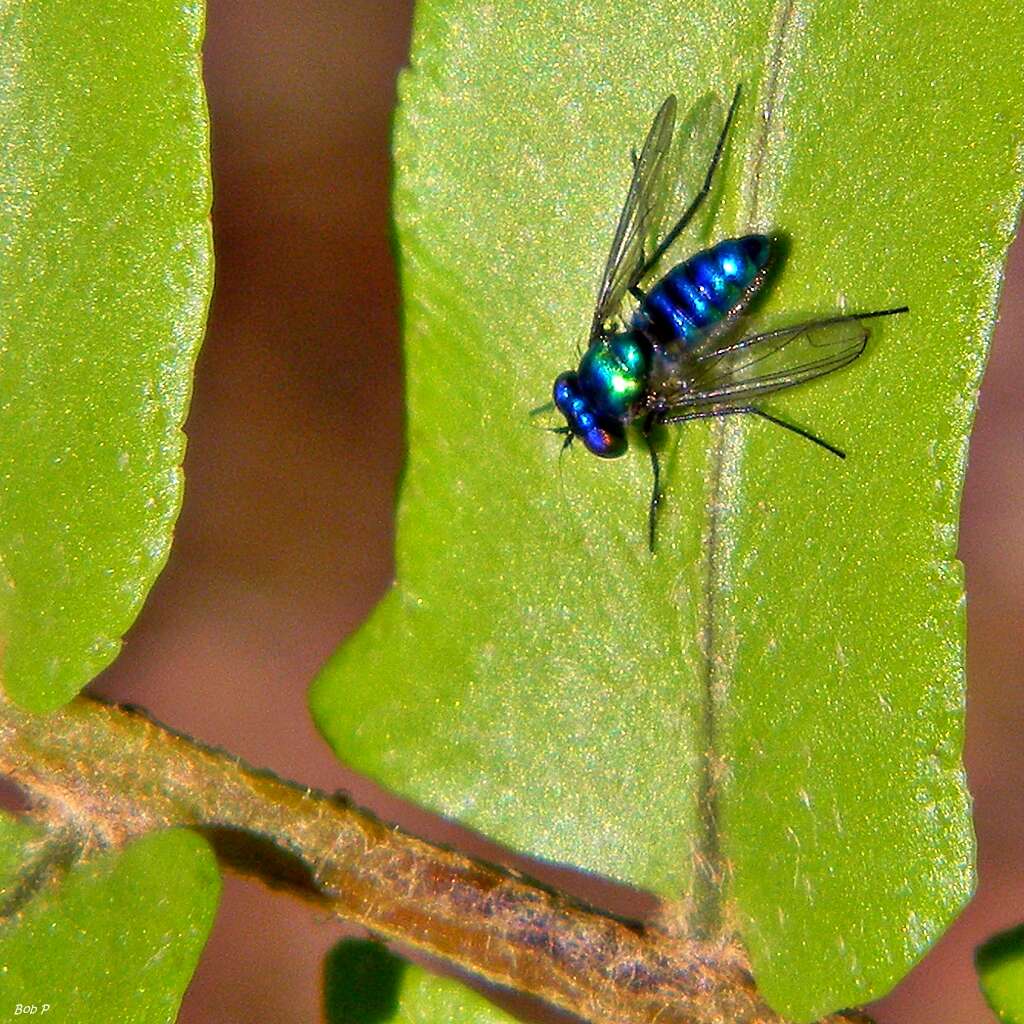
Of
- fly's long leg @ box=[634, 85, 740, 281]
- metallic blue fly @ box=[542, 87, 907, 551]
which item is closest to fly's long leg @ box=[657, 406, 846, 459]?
metallic blue fly @ box=[542, 87, 907, 551]

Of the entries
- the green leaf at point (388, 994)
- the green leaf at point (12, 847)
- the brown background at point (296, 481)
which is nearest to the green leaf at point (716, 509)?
the green leaf at point (388, 994)

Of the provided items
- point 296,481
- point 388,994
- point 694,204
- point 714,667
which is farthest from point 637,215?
point 296,481

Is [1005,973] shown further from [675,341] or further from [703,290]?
[675,341]

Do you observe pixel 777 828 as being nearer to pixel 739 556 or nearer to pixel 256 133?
pixel 739 556

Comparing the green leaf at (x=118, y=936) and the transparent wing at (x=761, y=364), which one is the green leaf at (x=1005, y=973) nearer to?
the transparent wing at (x=761, y=364)

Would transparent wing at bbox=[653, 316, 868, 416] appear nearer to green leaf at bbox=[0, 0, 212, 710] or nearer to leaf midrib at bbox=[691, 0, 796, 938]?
leaf midrib at bbox=[691, 0, 796, 938]

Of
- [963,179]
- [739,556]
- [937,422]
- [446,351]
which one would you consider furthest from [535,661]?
[963,179]
